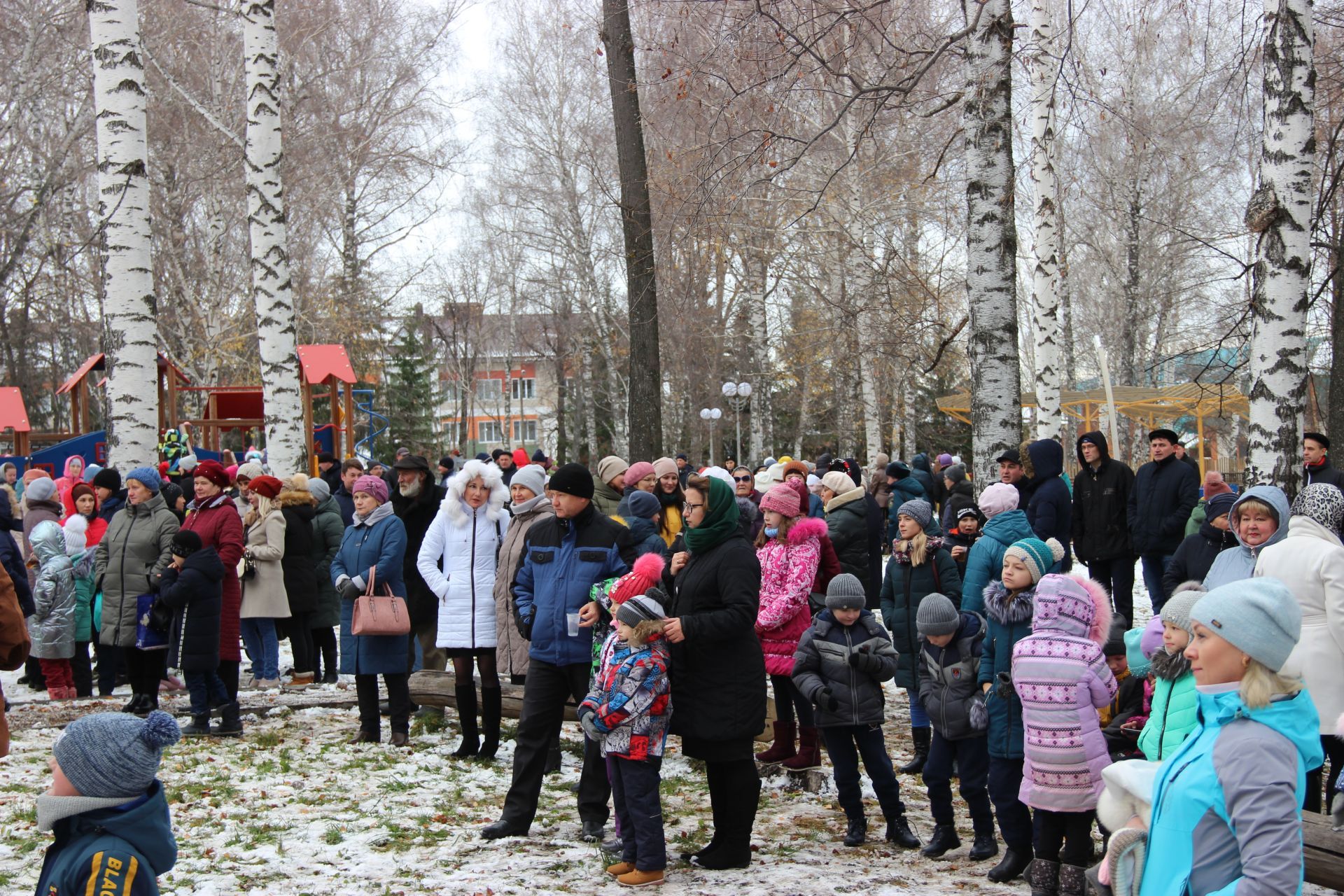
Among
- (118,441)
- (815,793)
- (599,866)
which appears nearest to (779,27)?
(815,793)

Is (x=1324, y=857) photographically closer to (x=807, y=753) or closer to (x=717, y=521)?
(x=717, y=521)

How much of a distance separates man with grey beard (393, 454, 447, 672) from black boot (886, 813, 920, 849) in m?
4.12

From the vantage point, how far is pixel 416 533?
9133 mm

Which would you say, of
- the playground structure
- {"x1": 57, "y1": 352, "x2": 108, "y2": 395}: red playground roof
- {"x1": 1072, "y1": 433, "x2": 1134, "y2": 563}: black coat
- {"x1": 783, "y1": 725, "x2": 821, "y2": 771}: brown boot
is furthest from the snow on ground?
{"x1": 57, "y1": 352, "x2": 108, "y2": 395}: red playground roof

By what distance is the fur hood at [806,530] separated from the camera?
24.3 feet

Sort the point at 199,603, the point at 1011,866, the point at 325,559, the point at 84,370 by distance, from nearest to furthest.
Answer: the point at 1011,866, the point at 199,603, the point at 325,559, the point at 84,370

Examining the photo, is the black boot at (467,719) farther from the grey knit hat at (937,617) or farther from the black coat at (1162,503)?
the black coat at (1162,503)

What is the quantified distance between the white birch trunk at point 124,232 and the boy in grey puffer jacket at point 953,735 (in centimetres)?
800

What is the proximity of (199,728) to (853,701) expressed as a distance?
4881 millimetres

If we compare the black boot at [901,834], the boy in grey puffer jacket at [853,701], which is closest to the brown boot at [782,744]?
the boy in grey puffer jacket at [853,701]

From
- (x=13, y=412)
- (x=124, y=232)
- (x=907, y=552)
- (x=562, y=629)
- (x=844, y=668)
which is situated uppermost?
(x=124, y=232)

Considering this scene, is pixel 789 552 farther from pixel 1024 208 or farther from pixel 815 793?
pixel 1024 208

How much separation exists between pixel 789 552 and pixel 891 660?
1461 mm

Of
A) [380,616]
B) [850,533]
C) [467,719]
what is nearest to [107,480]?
[380,616]
